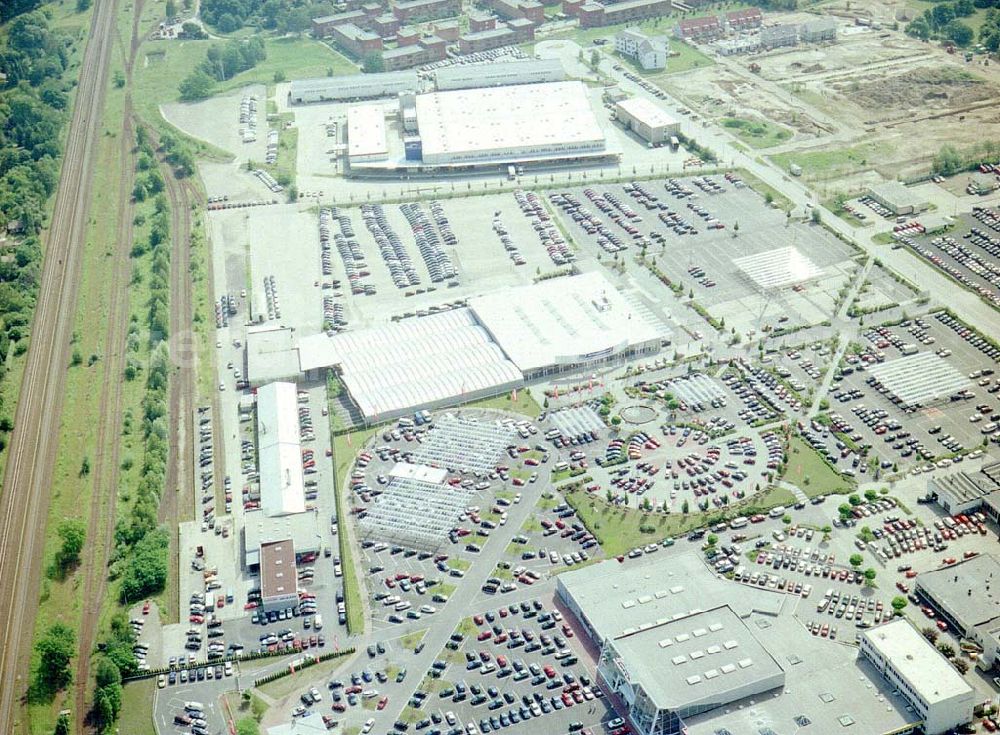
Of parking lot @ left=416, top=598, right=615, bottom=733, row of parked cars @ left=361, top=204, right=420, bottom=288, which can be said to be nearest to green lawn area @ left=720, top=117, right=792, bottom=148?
row of parked cars @ left=361, top=204, right=420, bottom=288

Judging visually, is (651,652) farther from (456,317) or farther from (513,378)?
(456,317)

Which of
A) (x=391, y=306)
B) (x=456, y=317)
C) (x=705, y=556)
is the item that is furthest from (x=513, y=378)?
(x=705, y=556)

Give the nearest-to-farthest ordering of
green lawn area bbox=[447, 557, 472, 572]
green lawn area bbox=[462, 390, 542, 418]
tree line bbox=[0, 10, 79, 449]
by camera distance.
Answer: green lawn area bbox=[447, 557, 472, 572]
green lawn area bbox=[462, 390, 542, 418]
tree line bbox=[0, 10, 79, 449]

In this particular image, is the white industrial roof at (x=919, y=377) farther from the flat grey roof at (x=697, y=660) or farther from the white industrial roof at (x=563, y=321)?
the flat grey roof at (x=697, y=660)

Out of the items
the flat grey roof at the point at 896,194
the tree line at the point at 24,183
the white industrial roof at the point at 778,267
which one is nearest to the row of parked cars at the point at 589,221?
the white industrial roof at the point at 778,267

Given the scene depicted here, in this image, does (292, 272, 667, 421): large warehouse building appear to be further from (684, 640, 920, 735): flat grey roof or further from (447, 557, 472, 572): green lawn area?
(684, 640, 920, 735): flat grey roof

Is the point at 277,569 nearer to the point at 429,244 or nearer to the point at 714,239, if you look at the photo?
the point at 429,244
